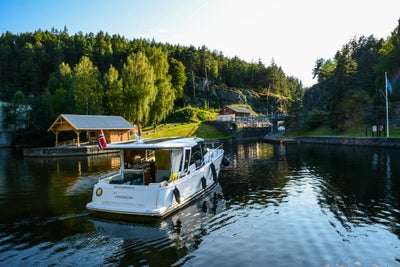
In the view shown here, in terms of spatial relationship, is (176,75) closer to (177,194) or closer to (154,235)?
(177,194)

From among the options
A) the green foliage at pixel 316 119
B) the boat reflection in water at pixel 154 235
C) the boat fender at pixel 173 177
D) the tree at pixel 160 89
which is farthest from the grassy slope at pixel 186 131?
the boat reflection in water at pixel 154 235

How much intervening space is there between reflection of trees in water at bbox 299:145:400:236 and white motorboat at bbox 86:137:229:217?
6.99m

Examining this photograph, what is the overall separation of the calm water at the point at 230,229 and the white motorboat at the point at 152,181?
2.07 ft

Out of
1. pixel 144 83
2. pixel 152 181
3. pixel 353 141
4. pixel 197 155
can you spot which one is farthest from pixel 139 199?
pixel 144 83

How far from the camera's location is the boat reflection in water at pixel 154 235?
9445 millimetres

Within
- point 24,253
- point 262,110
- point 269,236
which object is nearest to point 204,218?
point 269,236

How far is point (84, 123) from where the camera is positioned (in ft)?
158

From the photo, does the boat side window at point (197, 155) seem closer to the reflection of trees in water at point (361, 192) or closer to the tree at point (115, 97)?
the reflection of trees in water at point (361, 192)

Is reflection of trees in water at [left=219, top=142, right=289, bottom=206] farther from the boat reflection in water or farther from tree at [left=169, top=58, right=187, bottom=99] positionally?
tree at [left=169, top=58, right=187, bottom=99]

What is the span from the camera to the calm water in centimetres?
936

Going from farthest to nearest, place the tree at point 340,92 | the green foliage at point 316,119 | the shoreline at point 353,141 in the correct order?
1. the green foliage at point 316,119
2. the tree at point 340,92
3. the shoreline at point 353,141

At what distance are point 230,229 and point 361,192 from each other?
9.61 m

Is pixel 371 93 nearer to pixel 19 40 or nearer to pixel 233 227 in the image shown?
pixel 233 227

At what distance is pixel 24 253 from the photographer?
9922 mm
